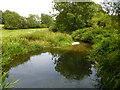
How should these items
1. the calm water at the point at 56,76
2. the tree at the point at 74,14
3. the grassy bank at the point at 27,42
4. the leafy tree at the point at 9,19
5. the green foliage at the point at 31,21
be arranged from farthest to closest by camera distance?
the green foliage at the point at 31,21 → the tree at the point at 74,14 → the leafy tree at the point at 9,19 → the grassy bank at the point at 27,42 → the calm water at the point at 56,76

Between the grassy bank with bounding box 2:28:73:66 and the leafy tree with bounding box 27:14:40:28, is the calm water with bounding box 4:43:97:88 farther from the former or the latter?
the leafy tree with bounding box 27:14:40:28

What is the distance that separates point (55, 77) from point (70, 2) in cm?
2072

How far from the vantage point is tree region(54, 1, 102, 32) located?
2120 cm

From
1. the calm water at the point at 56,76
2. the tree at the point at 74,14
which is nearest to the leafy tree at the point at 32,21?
the tree at the point at 74,14

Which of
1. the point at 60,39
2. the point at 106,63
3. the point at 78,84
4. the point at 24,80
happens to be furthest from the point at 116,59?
the point at 60,39

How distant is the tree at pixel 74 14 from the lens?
21.2 meters

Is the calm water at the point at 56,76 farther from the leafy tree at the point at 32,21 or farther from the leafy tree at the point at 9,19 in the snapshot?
the leafy tree at the point at 32,21

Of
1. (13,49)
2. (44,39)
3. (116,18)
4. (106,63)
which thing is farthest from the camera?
(44,39)

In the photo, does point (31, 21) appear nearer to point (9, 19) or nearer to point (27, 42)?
point (9, 19)

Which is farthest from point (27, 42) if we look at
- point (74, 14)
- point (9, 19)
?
point (74, 14)

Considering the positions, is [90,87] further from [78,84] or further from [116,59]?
[116,59]

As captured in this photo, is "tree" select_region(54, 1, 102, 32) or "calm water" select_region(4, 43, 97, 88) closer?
"calm water" select_region(4, 43, 97, 88)

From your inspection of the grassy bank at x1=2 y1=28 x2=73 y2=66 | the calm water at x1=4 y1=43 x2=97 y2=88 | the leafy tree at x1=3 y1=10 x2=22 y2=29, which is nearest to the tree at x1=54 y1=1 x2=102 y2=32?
the grassy bank at x1=2 y1=28 x2=73 y2=66

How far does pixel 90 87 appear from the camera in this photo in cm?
414
